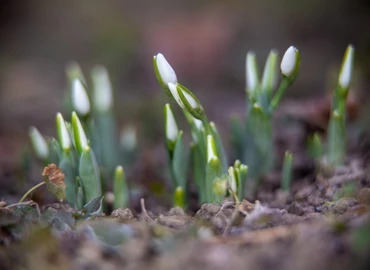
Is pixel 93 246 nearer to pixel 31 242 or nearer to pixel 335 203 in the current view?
pixel 31 242

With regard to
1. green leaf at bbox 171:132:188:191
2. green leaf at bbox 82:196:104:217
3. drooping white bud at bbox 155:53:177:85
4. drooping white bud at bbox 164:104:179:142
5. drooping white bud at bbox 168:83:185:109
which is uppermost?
drooping white bud at bbox 155:53:177:85

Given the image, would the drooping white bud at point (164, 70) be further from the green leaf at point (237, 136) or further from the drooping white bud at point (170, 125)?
the green leaf at point (237, 136)

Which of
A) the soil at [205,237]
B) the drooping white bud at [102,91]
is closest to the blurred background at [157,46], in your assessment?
the drooping white bud at [102,91]

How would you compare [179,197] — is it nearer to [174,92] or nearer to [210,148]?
[210,148]

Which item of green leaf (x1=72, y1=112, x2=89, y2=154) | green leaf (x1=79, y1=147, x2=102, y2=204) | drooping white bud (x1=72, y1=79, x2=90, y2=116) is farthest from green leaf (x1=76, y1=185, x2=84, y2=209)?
drooping white bud (x1=72, y1=79, x2=90, y2=116)

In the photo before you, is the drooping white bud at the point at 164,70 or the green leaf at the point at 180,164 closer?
the drooping white bud at the point at 164,70

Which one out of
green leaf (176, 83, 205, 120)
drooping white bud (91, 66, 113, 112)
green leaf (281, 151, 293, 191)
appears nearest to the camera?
green leaf (176, 83, 205, 120)

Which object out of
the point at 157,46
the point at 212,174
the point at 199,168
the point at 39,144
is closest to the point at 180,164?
the point at 199,168

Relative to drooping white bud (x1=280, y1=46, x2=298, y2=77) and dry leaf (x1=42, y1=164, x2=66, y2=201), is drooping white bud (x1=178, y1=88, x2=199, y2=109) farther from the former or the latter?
dry leaf (x1=42, y1=164, x2=66, y2=201)
